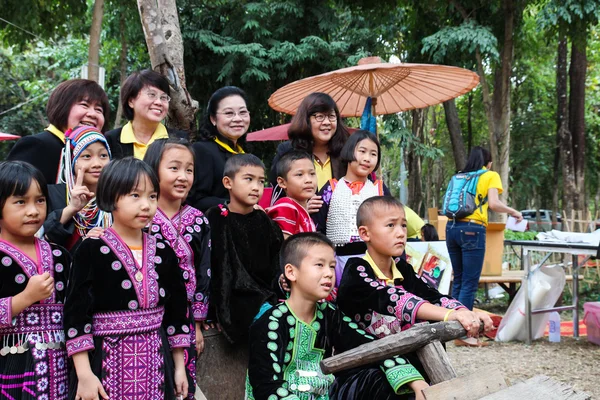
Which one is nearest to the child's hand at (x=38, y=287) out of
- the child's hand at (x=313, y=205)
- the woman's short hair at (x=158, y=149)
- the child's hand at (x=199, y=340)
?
the woman's short hair at (x=158, y=149)

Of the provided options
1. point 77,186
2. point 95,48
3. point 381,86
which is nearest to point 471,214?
→ point 381,86

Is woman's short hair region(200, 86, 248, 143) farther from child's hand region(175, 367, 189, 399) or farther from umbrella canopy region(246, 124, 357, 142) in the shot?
umbrella canopy region(246, 124, 357, 142)

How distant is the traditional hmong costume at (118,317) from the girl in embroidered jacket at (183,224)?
0.30m

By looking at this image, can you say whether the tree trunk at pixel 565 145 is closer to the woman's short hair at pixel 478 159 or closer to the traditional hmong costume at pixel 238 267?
the woman's short hair at pixel 478 159


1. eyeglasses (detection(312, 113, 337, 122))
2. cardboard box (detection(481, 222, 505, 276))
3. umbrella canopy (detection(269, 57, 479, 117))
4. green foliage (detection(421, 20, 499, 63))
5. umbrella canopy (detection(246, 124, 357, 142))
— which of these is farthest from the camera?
green foliage (detection(421, 20, 499, 63))

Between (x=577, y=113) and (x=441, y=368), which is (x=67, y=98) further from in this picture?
(x=577, y=113)

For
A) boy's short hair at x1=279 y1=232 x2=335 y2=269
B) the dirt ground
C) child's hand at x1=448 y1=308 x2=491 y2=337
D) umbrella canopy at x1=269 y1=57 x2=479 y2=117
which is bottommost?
the dirt ground

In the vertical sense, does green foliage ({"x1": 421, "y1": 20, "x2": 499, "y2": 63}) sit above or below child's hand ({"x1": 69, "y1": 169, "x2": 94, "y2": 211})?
above

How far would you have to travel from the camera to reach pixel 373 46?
12875mm

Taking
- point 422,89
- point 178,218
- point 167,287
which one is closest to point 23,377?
point 167,287

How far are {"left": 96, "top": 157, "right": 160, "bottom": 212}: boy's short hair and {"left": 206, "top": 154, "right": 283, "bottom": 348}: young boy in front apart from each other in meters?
0.72

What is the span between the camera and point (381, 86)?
5.21 m

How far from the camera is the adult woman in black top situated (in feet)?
10.4

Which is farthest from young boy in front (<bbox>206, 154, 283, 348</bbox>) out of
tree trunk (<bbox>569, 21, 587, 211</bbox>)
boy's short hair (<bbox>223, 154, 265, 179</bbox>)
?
tree trunk (<bbox>569, 21, 587, 211</bbox>)
